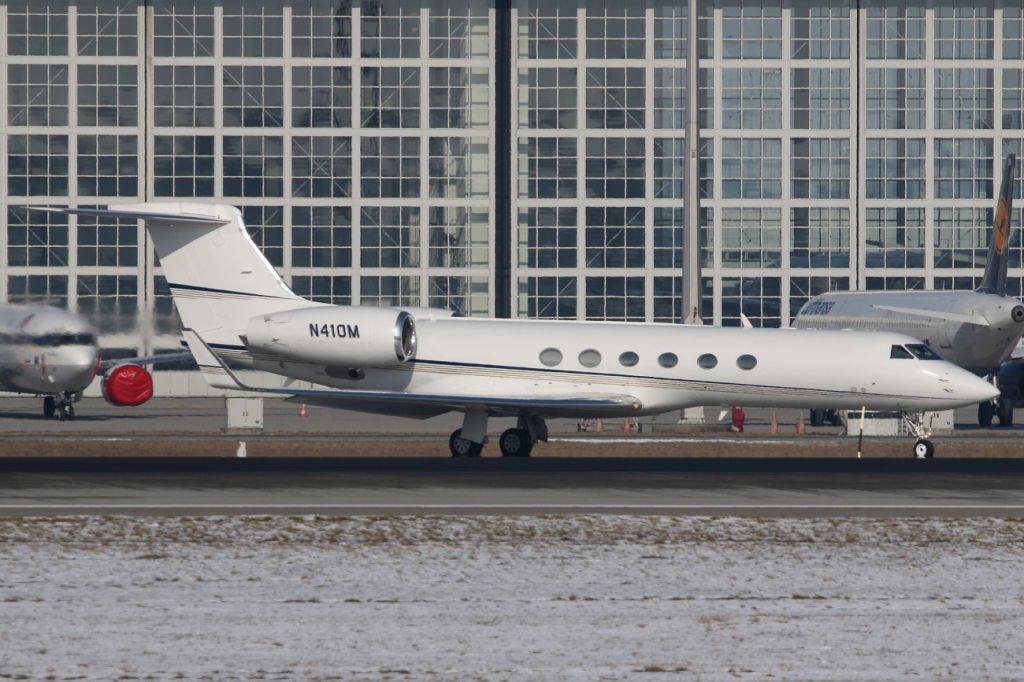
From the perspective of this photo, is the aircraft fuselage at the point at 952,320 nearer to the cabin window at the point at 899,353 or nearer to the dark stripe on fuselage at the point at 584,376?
the cabin window at the point at 899,353

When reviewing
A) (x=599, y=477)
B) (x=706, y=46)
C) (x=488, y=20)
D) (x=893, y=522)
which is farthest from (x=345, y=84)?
(x=893, y=522)

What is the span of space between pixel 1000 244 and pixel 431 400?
29482 millimetres

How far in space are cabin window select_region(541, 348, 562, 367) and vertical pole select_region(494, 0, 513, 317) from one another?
3949 centimetres

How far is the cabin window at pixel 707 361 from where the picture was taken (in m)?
29.5

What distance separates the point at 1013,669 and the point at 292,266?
60959 millimetres

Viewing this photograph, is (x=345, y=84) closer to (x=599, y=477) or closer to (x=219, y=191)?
(x=219, y=191)

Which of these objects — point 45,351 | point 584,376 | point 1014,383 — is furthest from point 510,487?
point 1014,383

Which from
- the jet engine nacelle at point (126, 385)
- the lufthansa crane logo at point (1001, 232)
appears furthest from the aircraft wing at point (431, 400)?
the lufthansa crane logo at point (1001, 232)

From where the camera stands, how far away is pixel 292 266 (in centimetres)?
6919

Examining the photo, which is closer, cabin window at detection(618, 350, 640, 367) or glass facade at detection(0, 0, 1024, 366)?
cabin window at detection(618, 350, 640, 367)

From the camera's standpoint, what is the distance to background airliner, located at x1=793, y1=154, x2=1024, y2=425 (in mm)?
47250

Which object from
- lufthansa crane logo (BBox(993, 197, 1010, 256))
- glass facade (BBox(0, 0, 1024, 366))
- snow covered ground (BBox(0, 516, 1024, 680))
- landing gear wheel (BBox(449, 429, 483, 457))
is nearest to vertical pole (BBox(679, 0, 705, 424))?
Result: landing gear wheel (BBox(449, 429, 483, 457))

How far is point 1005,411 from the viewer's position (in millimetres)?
47969

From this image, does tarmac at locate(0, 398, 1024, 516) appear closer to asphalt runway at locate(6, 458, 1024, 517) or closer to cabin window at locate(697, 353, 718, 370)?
asphalt runway at locate(6, 458, 1024, 517)
